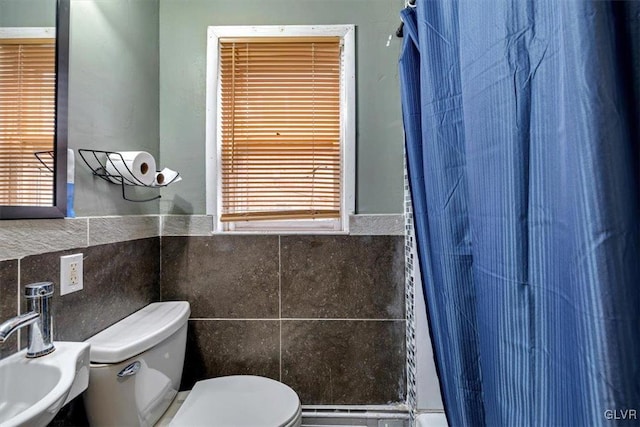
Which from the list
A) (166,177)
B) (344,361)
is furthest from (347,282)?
(166,177)

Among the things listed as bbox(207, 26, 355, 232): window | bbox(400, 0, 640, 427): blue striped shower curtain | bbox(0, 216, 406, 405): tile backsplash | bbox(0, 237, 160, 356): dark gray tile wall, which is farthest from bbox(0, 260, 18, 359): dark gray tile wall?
bbox(400, 0, 640, 427): blue striped shower curtain

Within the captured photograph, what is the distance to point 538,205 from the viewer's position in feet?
1.46

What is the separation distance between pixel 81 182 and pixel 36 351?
521mm

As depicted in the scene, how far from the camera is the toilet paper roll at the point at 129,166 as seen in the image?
1.11m

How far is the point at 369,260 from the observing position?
1.42 meters

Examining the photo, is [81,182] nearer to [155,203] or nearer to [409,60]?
[155,203]

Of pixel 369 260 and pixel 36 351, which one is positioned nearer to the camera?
pixel 36 351

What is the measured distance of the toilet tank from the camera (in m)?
0.92

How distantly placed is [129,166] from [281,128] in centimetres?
66

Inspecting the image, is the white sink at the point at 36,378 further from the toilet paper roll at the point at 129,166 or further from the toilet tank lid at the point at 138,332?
the toilet paper roll at the point at 129,166

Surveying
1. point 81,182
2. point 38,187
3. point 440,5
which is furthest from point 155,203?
point 440,5

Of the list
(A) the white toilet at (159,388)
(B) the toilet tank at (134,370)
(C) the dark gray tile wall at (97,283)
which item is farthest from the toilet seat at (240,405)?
(C) the dark gray tile wall at (97,283)

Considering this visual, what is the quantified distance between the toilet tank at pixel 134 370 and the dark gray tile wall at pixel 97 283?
0.06m

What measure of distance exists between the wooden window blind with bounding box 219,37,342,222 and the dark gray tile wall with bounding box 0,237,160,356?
0.40 meters
